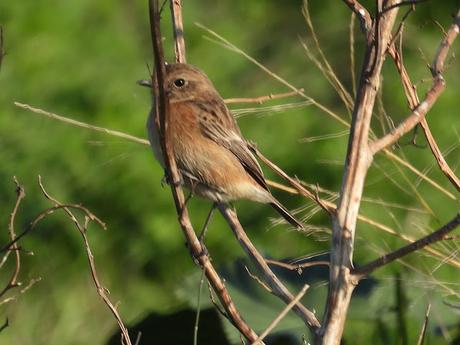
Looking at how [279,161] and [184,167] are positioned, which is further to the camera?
[279,161]

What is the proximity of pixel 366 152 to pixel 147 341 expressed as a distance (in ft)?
6.14

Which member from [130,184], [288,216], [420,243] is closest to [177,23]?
[288,216]

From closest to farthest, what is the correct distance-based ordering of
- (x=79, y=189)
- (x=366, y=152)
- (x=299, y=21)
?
(x=366, y=152) → (x=79, y=189) → (x=299, y=21)

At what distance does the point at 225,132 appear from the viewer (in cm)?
454

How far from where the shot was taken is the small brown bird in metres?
4.38

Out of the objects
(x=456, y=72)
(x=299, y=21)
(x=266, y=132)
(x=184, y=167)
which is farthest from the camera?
(x=299, y=21)

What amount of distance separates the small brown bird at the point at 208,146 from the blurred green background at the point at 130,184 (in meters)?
0.41

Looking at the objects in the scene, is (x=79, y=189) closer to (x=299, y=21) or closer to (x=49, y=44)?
(x=49, y=44)

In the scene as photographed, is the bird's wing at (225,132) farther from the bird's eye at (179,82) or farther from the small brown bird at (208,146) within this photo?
the bird's eye at (179,82)

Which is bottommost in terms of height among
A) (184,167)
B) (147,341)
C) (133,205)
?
(133,205)

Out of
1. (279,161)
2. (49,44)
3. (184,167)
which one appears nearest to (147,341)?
(184,167)

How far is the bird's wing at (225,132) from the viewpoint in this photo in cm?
453

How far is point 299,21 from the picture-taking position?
10.0m

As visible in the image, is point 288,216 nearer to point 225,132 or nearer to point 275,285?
point 225,132
